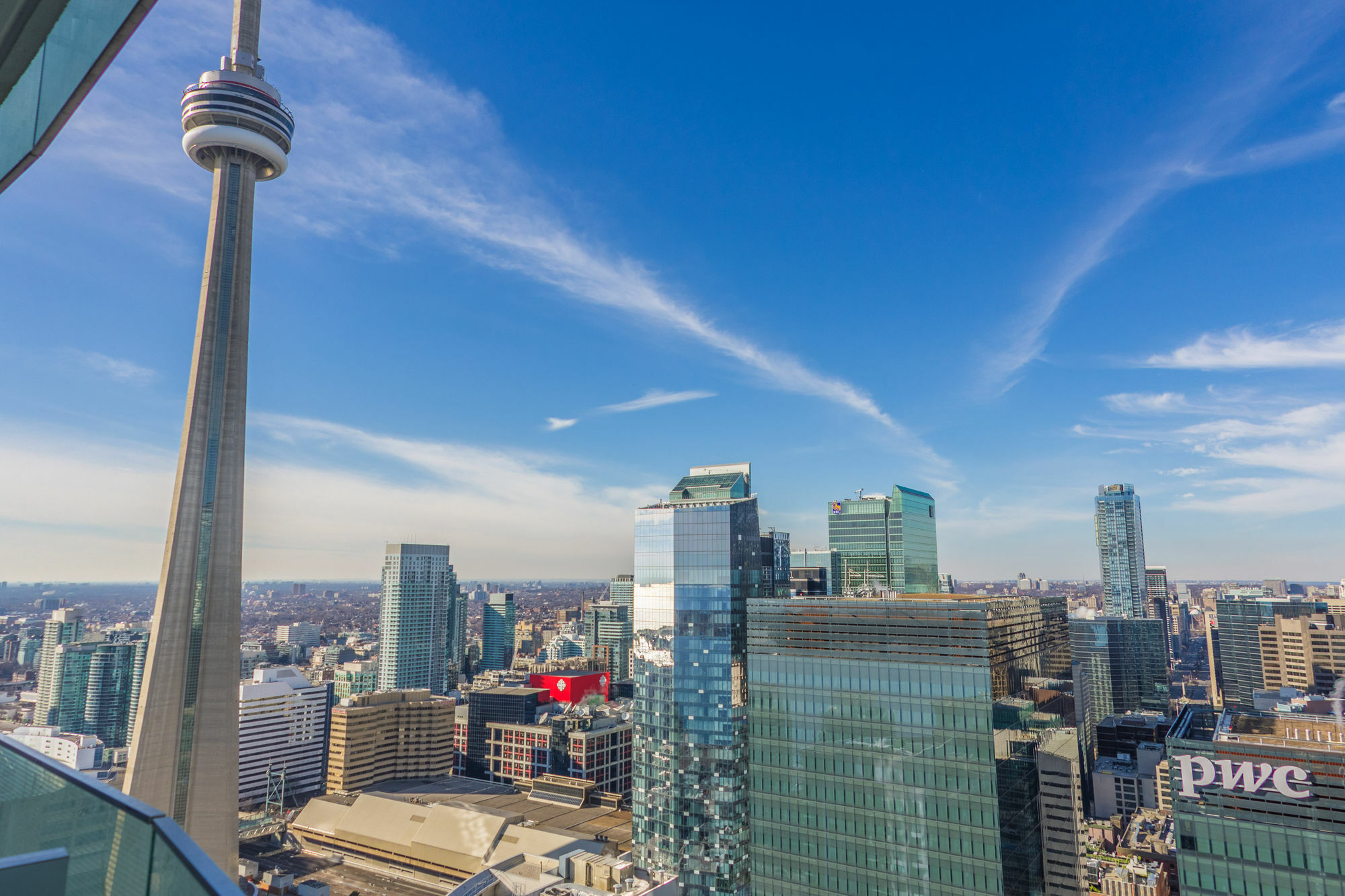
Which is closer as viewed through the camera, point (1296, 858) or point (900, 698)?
point (1296, 858)

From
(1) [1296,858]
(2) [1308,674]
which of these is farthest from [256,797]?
(2) [1308,674]

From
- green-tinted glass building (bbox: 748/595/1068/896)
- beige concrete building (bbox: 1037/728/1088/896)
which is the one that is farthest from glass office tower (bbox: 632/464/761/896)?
beige concrete building (bbox: 1037/728/1088/896)

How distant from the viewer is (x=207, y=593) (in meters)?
43.2

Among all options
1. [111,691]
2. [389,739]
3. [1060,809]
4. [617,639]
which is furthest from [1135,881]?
[111,691]

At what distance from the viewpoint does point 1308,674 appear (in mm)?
135750

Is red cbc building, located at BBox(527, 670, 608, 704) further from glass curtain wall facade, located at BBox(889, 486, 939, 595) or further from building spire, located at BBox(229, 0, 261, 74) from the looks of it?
building spire, located at BBox(229, 0, 261, 74)

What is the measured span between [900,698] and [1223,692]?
521 feet

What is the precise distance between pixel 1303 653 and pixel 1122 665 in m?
30.5

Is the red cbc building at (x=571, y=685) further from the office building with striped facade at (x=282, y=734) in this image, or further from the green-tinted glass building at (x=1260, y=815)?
the green-tinted glass building at (x=1260, y=815)

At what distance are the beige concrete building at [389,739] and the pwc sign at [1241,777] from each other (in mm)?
93938

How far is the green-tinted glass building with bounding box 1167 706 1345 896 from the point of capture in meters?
33.3

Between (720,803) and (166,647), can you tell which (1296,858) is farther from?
(166,647)

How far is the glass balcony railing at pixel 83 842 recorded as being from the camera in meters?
2.91

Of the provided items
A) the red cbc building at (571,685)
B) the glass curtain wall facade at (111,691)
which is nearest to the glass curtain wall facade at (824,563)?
the red cbc building at (571,685)
